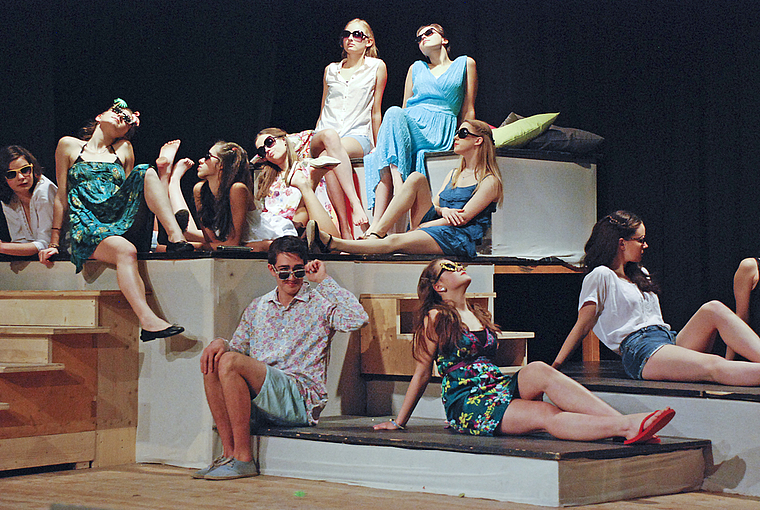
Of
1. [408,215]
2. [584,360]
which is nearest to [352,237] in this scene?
[408,215]

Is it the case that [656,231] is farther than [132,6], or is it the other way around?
[132,6]

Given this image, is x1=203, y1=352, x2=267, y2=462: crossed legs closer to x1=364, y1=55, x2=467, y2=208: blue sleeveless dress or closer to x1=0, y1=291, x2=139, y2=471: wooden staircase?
x1=0, y1=291, x2=139, y2=471: wooden staircase

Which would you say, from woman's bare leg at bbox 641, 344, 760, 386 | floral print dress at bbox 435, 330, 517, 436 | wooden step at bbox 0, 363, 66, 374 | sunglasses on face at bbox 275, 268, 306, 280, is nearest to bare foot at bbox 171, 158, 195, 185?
wooden step at bbox 0, 363, 66, 374

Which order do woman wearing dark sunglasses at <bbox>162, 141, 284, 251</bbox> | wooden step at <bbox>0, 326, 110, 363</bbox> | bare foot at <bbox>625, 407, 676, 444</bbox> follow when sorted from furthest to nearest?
woman wearing dark sunglasses at <bbox>162, 141, 284, 251</bbox>
wooden step at <bbox>0, 326, 110, 363</bbox>
bare foot at <bbox>625, 407, 676, 444</bbox>

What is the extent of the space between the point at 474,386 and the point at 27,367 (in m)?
1.87

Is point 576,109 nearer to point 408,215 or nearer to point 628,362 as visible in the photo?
point 408,215

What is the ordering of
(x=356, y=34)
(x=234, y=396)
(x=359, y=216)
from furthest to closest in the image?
1. (x=356, y=34)
2. (x=359, y=216)
3. (x=234, y=396)

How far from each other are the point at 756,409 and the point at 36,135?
14.7 ft

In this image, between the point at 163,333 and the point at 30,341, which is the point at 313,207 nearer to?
the point at 163,333

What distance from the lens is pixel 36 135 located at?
6188mm

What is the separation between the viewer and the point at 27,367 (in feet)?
13.8

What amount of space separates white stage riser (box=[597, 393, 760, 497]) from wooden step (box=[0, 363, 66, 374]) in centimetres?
256

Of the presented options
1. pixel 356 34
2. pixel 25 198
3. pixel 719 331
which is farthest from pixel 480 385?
pixel 356 34

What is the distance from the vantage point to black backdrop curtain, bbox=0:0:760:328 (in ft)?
17.9
